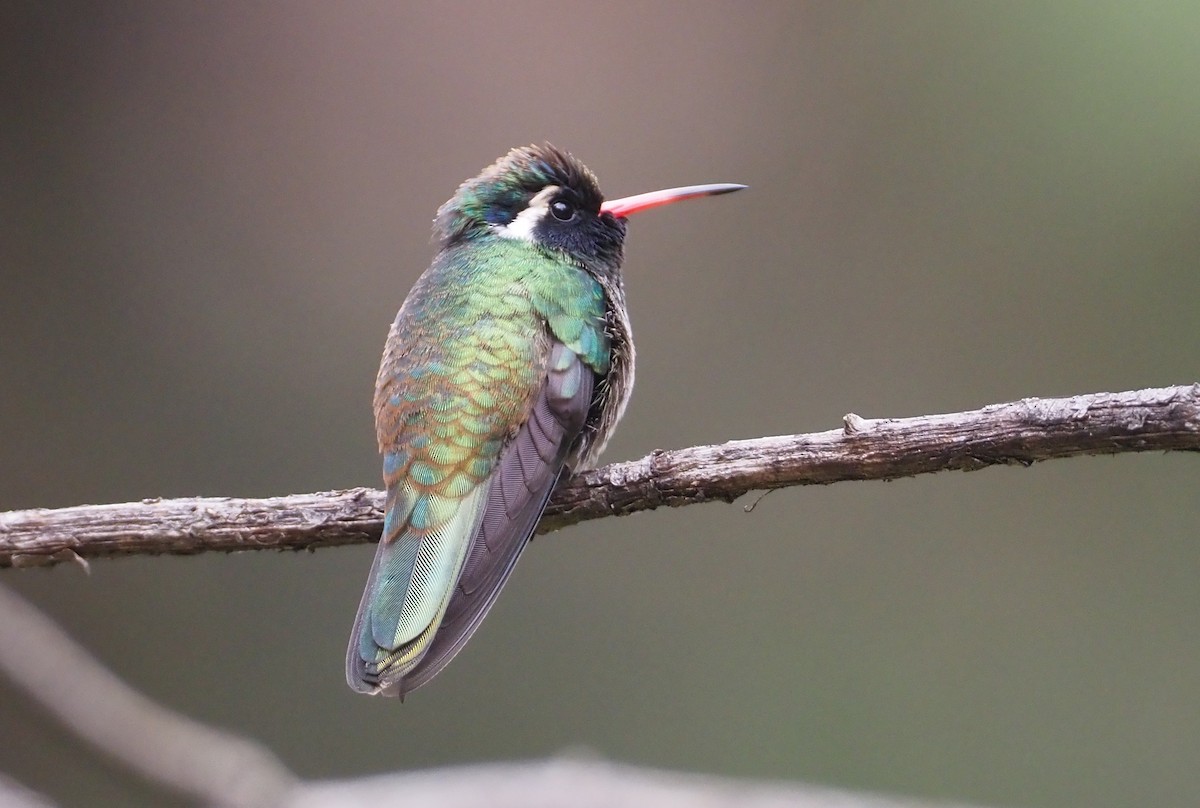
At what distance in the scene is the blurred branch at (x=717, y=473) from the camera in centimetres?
210

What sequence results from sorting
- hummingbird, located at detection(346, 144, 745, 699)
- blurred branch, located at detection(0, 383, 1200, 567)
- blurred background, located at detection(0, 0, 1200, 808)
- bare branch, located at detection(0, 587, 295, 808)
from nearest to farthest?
1. blurred branch, located at detection(0, 383, 1200, 567)
2. hummingbird, located at detection(346, 144, 745, 699)
3. bare branch, located at detection(0, 587, 295, 808)
4. blurred background, located at detection(0, 0, 1200, 808)

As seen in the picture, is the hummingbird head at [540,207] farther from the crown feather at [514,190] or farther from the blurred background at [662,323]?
the blurred background at [662,323]

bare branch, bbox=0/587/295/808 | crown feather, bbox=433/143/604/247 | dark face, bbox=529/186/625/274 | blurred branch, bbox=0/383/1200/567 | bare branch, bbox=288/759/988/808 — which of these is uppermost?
crown feather, bbox=433/143/604/247

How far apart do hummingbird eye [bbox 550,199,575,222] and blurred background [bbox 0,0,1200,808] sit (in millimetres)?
1857

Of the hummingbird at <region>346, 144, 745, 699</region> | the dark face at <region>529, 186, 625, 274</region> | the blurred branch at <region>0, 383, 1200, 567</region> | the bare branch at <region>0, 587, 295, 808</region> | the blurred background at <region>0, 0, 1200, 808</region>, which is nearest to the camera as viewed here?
the blurred branch at <region>0, 383, 1200, 567</region>

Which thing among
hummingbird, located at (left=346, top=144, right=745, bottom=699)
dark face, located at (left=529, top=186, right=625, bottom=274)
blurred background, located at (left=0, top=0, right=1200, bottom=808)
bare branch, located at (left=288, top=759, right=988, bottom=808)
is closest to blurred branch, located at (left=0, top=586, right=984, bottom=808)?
bare branch, located at (left=288, top=759, right=988, bottom=808)

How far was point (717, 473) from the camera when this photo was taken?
2.38 metres

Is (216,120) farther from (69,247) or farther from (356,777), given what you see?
(356,777)

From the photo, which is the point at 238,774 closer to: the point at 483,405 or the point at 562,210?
the point at 483,405

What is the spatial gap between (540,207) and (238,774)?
6.58ft

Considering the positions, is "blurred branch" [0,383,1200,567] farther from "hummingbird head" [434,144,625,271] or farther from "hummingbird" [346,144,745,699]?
"hummingbird head" [434,144,625,271]

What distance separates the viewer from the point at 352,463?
5.03m

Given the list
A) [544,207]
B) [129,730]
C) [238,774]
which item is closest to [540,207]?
[544,207]

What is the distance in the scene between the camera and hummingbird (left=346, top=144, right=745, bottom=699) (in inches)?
91.4
